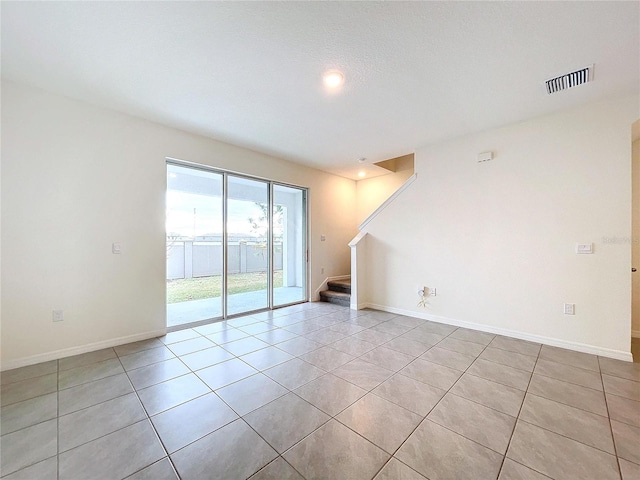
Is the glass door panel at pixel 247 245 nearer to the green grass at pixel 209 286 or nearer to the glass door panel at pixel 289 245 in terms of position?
the green grass at pixel 209 286

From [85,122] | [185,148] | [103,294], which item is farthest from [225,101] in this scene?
[103,294]

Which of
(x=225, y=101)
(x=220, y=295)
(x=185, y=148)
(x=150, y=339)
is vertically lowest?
(x=150, y=339)

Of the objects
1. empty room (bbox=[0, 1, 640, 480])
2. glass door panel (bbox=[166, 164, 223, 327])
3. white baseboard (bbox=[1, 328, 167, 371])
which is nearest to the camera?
empty room (bbox=[0, 1, 640, 480])

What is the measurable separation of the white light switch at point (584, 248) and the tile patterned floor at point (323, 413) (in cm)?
116

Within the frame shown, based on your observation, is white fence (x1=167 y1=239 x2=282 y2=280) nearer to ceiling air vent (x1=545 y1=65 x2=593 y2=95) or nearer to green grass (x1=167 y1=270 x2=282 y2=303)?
green grass (x1=167 y1=270 x2=282 y2=303)

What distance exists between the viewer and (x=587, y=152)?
292 cm

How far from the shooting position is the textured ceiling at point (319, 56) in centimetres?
178

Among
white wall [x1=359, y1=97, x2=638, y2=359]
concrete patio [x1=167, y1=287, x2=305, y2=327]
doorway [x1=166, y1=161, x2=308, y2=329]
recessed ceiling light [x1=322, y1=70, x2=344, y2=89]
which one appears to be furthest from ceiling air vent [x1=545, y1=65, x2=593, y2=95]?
concrete patio [x1=167, y1=287, x2=305, y2=327]

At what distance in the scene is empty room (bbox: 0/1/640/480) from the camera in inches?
64.9

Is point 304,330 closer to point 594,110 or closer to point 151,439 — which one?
point 151,439

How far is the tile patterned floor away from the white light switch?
1.16 meters

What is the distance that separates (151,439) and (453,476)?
176 centimetres

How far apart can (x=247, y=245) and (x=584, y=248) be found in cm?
454

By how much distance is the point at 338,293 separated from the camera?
543cm
